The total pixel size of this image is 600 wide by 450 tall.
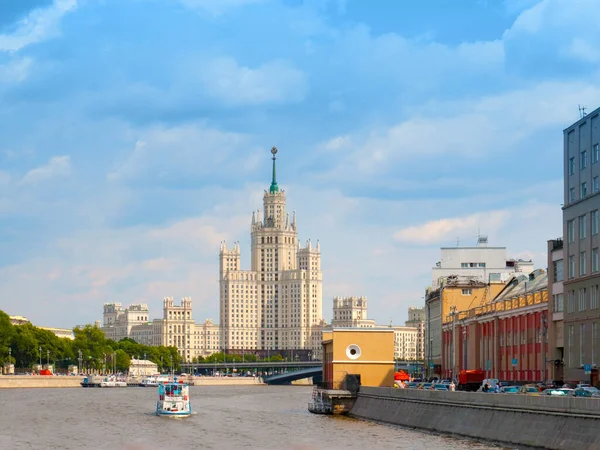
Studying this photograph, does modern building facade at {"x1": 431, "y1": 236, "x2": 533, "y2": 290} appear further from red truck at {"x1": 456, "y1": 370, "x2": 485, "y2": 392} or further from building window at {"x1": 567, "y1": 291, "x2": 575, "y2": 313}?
building window at {"x1": 567, "y1": 291, "x2": 575, "y2": 313}

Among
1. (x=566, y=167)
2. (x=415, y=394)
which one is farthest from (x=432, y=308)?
(x=415, y=394)

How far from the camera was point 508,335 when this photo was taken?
113 m

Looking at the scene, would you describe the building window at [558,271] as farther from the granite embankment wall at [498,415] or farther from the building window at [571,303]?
the granite embankment wall at [498,415]

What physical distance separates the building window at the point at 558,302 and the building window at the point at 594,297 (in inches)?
288

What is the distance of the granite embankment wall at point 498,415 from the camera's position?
5547 centimetres

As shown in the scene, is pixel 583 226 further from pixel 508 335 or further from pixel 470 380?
pixel 508 335

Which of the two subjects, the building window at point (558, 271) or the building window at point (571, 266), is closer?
the building window at point (571, 266)

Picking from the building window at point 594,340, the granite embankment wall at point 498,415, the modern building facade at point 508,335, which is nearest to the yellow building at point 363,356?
the granite embankment wall at point 498,415

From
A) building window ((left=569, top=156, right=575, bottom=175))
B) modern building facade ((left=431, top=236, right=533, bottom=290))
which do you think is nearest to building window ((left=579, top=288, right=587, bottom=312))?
building window ((left=569, top=156, right=575, bottom=175))

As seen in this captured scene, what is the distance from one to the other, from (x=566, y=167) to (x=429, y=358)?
73813 mm

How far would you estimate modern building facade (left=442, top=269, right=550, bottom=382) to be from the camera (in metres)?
103

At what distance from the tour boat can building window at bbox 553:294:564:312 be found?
35505mm

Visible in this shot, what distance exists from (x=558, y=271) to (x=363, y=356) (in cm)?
1813

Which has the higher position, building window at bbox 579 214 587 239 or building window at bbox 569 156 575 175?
building window at bbox 569 156 575 175
